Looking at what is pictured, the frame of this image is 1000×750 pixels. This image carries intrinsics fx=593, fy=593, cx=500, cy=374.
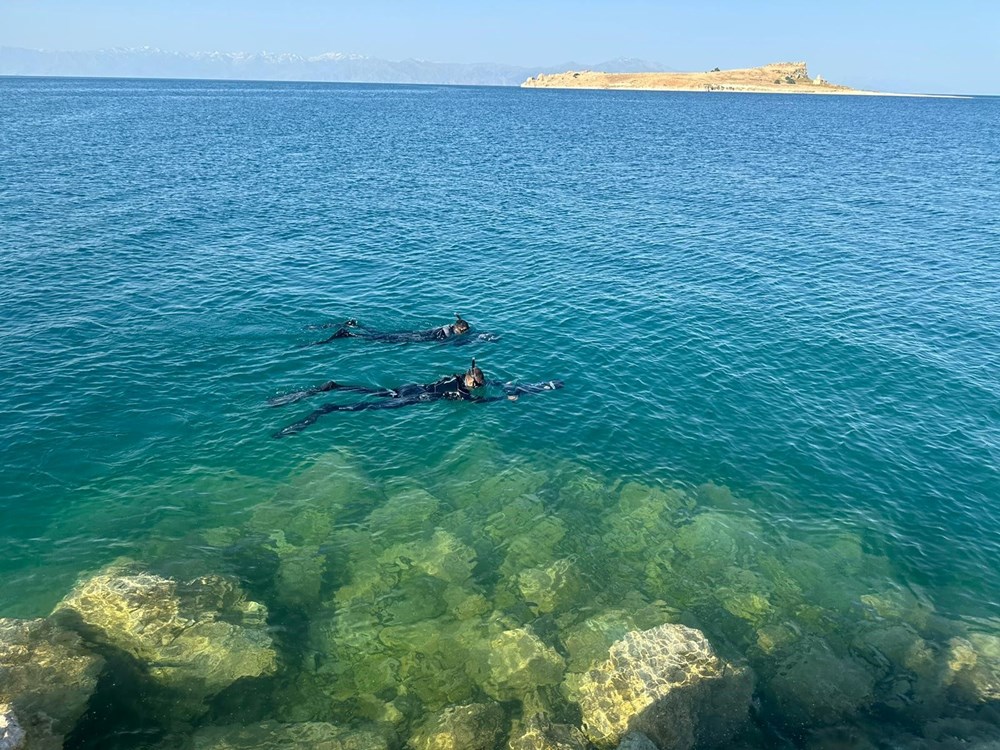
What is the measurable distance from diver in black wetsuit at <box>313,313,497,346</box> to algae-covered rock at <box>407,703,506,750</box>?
27.1m

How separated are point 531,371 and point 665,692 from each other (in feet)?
76.2

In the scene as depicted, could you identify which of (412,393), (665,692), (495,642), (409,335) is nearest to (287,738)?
(495,642)

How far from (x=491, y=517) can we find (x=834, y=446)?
64.0 ft

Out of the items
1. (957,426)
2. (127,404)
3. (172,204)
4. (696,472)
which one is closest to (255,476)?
(127,404)

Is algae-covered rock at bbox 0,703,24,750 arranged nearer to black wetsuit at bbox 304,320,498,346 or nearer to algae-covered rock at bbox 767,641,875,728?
algae-covered rock at bbox 767,641,875,728

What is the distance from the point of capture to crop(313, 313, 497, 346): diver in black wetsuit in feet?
138

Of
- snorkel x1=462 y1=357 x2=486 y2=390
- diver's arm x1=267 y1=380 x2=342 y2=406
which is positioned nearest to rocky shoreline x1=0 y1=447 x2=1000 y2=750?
diver's arm x1=267 y1=380 x2=342 y2=406

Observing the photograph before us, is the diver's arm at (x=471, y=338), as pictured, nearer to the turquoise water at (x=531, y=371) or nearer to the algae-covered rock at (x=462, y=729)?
the turquoise water at (x=531, y=371)

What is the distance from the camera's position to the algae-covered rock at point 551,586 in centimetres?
2286

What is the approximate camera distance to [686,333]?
44.5m

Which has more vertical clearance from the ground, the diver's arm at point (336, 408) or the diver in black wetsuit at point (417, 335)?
the diver in black wetsuit at point (417, 335)

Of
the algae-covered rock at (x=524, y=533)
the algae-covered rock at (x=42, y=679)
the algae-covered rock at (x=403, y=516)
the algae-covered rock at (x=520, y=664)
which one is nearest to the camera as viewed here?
the algae-covered rock at (x=42, y=679)

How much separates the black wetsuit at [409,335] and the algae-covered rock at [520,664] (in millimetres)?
24232

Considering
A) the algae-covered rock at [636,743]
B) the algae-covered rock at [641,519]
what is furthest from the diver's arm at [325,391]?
the algae-covered rock at [636,743]
